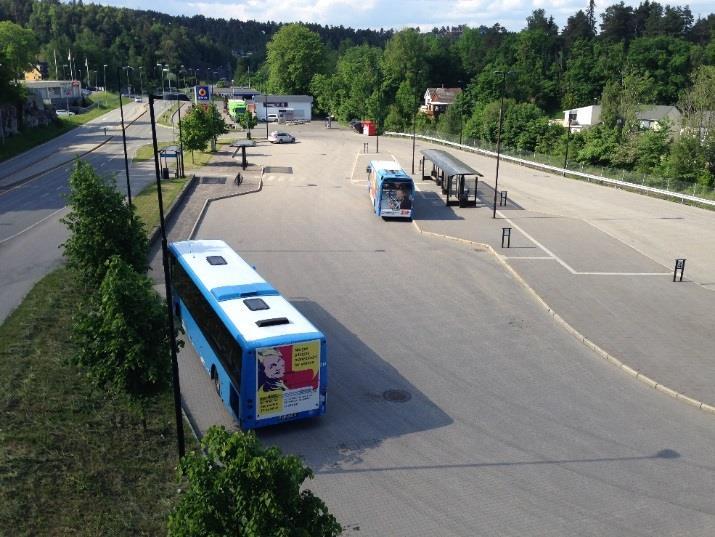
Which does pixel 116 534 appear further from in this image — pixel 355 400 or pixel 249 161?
pixel 249 161

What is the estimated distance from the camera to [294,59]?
107 metres

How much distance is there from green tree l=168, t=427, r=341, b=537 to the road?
12.6 meters

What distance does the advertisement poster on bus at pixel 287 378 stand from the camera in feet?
39.7

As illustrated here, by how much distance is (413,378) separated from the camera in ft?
50.0

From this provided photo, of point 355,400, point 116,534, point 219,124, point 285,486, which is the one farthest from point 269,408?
point 219,124

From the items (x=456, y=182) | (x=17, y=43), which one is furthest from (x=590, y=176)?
(x=17, y=43)

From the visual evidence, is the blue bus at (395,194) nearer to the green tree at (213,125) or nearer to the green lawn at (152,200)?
the green lawn at (152,200)

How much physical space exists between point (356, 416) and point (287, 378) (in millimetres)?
2054

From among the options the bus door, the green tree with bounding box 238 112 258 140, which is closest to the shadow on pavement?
the bus door

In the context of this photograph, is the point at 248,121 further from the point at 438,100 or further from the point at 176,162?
the point at 438,100

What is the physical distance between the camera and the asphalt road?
10.5 m

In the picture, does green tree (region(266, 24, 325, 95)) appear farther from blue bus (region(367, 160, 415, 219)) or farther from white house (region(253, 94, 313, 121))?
blue bus (region(367, 160, 415, 219))

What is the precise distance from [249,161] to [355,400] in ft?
132

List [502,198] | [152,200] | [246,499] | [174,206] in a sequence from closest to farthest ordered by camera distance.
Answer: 1. [246,499]
2. [174,206]
3. [152,200]
4. [502,198]
